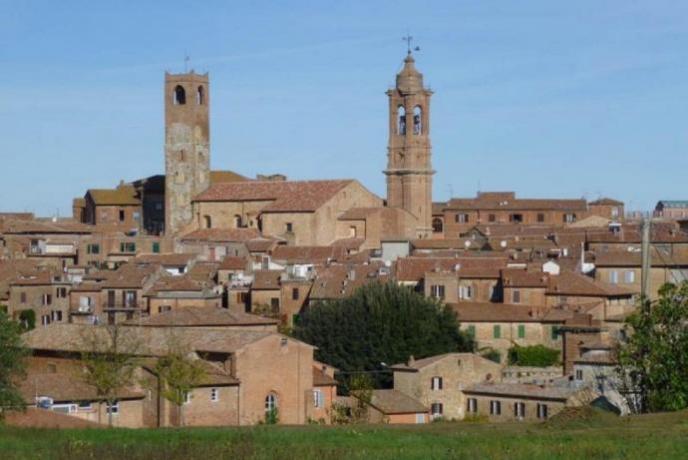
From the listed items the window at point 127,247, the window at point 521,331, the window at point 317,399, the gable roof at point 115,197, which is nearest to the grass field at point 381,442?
the window at point 317,399

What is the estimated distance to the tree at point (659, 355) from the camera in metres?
37.2

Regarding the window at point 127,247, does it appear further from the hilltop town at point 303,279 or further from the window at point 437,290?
the window at point 437,290

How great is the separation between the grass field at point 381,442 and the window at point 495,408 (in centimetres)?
1751

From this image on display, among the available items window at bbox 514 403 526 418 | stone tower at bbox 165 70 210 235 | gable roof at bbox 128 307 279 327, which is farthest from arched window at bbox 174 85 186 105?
window at bbox 514 403 526 418

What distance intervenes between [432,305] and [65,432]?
3230 cm

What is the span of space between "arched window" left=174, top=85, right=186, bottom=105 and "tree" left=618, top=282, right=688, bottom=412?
6554cm

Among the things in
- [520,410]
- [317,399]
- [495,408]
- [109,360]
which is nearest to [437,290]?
[495,408]

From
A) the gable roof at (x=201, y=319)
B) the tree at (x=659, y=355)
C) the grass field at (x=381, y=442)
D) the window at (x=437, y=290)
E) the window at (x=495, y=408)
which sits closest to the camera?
the grass field at (x=381, y=442)

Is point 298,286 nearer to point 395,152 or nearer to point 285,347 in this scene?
point 285,347

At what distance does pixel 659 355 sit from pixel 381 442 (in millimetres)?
10351

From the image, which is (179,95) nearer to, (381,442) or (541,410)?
(541,410)

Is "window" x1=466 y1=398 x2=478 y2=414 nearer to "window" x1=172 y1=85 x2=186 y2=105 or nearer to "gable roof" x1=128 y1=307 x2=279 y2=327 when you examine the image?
"gable roof" x1=128 y1=307 x2=279 y2=327

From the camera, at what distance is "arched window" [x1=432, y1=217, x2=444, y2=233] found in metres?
115

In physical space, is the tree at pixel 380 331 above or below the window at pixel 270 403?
above
